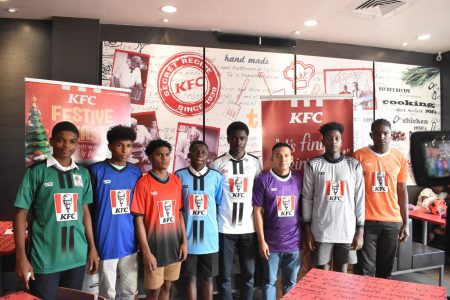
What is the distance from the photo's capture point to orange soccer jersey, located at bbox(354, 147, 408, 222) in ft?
8.76

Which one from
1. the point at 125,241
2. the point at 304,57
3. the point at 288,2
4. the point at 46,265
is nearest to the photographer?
the point at 46,265

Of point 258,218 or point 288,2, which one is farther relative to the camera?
point 288,2

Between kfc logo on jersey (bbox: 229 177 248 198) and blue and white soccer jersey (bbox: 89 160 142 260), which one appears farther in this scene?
kfc logo on jersey (bbox: 229 177 248 198)

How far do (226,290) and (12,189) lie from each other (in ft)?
8.26

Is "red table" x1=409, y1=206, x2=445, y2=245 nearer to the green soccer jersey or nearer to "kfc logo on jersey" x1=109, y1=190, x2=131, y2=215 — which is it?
Result: "kfc logo on jersey" x1=109, y1=190, x2=131, y2=215

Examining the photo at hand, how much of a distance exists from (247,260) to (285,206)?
0.49m

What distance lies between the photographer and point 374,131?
8.97 ft

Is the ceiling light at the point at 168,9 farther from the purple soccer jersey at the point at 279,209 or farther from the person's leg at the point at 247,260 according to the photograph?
the person's leg at the point at 247,260

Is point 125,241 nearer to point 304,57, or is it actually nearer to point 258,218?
point 258,218

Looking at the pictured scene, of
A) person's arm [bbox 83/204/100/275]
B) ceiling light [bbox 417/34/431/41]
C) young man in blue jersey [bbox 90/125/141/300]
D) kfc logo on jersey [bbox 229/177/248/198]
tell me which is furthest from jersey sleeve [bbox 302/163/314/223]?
ceiling light [bbox 417/34/431/41]

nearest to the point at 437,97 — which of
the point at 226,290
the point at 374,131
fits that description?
the point at 374,131

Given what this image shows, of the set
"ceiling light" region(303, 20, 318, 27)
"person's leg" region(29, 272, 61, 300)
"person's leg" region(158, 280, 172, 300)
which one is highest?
"ceiling light" region(303, 20, 318, 27)

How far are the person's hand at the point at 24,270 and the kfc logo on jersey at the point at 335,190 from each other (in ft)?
6.40

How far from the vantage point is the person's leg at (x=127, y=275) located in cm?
233
